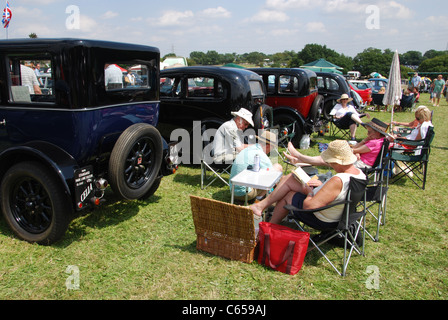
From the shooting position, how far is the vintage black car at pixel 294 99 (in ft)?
27.8

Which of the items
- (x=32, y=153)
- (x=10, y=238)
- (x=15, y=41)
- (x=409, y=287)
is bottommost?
(x=409, y=287)

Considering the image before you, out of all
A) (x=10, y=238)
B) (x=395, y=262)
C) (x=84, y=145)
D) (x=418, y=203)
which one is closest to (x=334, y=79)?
(x=418, y=203)

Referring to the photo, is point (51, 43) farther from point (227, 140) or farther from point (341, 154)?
point (341, 154)

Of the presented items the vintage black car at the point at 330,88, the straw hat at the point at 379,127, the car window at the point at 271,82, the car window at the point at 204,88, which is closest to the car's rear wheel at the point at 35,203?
the car window at the point at 204,88

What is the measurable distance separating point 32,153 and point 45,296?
55.0 inches

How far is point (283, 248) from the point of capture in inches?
124

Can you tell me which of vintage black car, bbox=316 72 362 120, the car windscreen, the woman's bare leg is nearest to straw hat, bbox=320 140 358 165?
the woman's bare leg

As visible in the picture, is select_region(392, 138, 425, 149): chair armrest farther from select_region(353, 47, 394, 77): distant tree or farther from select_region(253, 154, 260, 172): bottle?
select_region(353, 47, 394, 77): distant tree

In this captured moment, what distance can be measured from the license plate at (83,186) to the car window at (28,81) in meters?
0.88

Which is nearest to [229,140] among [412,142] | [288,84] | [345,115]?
[412,142]

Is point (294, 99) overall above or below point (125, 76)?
below

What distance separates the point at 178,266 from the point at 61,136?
1832mm

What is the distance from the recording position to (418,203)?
199 inches

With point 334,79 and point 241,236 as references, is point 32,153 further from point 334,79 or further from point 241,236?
point 334,79
